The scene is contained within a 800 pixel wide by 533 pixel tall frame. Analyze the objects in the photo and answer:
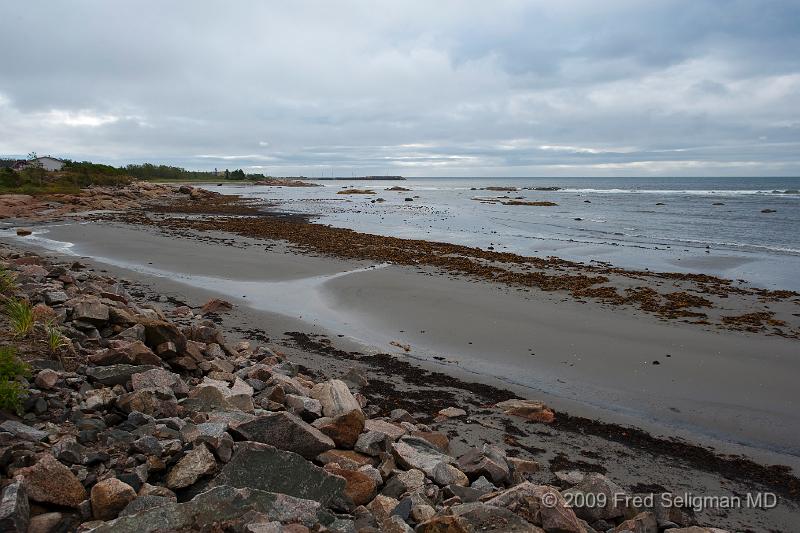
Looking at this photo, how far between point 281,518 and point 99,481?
130 centimetres

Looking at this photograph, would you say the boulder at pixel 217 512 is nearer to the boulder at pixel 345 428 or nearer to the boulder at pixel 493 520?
the boulder at pixel 493 520

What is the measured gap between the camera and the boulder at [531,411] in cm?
675

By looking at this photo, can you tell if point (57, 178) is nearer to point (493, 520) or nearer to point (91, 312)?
point (91, 312)

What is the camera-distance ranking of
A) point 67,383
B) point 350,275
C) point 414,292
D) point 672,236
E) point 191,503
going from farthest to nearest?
point 672,236, point 350,275, point 414,292, point 67,383, point 191,503

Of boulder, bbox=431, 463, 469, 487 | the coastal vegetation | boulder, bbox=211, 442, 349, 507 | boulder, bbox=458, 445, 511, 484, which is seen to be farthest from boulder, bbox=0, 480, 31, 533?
the coastal vegetation

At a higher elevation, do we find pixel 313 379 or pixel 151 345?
pixel 151 345

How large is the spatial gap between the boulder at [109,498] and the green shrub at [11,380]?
1.47 metres

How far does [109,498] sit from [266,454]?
3.58 ft

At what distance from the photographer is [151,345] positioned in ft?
22.6

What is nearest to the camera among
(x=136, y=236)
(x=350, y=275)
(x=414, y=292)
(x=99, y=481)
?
(x=99, y=481)

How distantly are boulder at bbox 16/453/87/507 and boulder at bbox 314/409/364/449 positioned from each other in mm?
2093

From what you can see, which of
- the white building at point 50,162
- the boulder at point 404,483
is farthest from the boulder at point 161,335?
the white building at point 50,162

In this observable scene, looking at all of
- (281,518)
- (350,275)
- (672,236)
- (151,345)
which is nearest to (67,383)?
(151,345)

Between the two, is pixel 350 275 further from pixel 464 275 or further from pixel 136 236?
pixel 136 236
